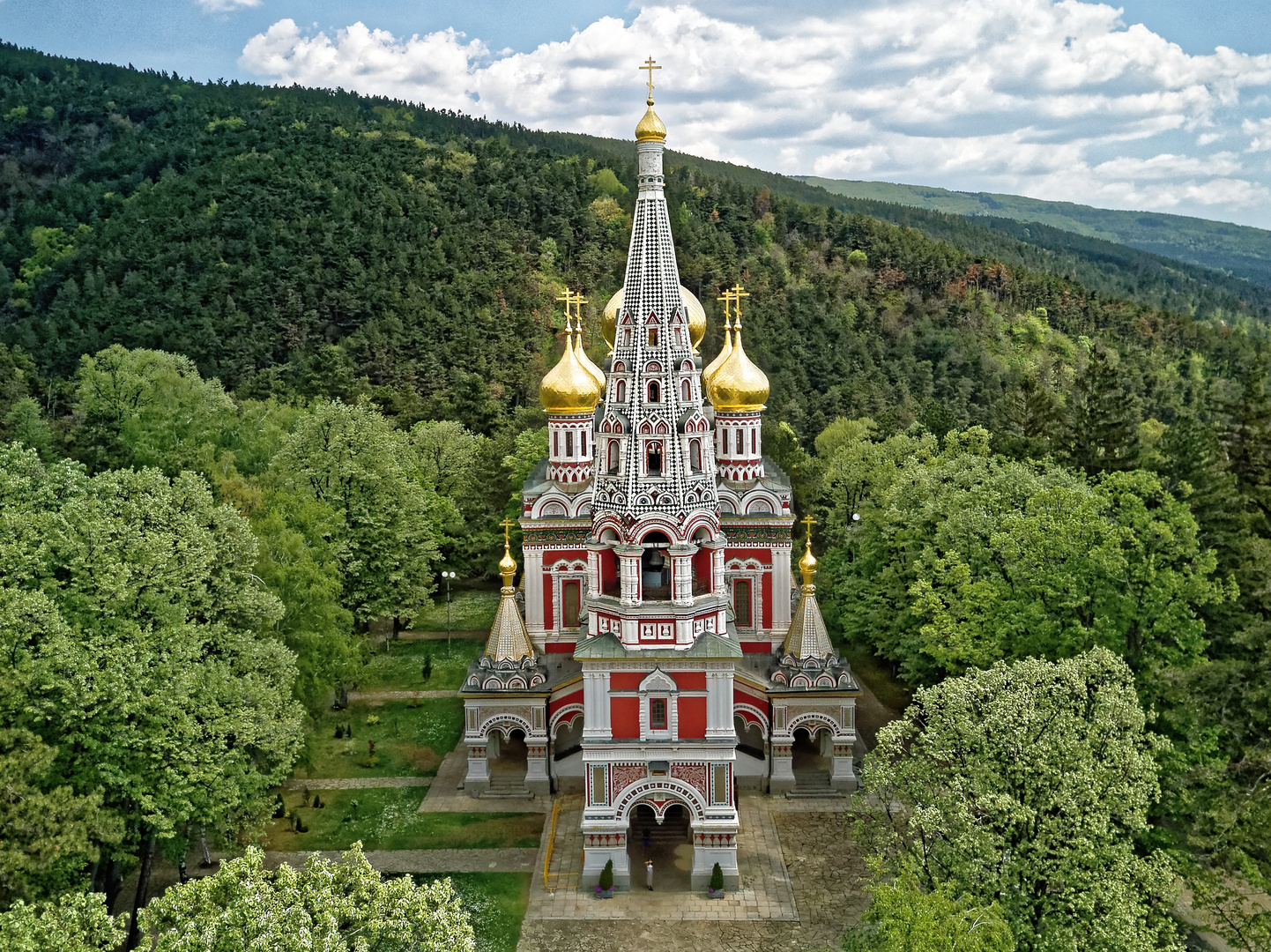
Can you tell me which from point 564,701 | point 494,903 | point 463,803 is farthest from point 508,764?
point 494,903

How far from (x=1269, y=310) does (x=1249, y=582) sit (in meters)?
135

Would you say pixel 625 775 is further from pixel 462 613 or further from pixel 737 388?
pixel 462 613

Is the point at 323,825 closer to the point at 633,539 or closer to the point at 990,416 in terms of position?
the point at 633,539

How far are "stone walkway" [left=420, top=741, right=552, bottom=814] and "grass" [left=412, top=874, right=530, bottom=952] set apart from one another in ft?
10.7

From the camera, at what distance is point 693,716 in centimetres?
2427

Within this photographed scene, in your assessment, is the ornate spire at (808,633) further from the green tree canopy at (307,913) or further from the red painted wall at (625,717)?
the green tree canopy at (307,913)

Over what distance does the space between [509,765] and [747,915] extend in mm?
9941

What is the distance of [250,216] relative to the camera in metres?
74.7

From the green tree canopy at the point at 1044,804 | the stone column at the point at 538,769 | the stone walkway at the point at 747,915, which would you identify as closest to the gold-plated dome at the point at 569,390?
the stone column at the point at 538,769

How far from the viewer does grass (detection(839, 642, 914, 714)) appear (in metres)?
34.9

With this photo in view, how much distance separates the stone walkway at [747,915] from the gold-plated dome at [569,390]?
553 inches

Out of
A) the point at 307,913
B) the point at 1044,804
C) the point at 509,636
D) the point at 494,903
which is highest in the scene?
the point at 307,913

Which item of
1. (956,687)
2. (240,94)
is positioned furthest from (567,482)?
(240,94)

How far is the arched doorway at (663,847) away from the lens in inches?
968
